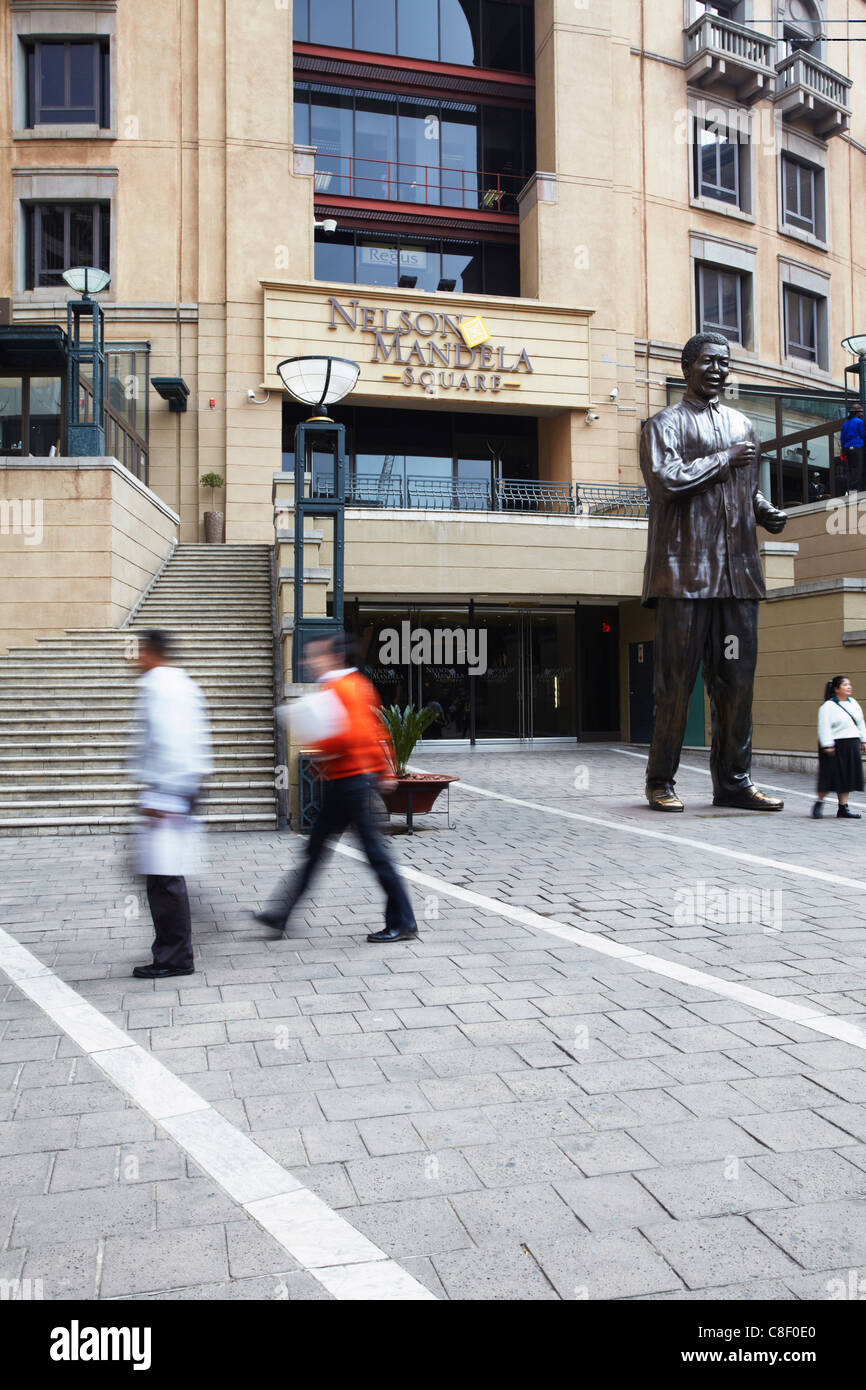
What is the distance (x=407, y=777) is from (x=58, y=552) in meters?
8.48

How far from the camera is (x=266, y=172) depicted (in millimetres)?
23625

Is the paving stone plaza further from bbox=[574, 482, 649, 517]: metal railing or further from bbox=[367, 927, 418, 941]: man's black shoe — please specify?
bbox=[574, 482, 649, 517]: metal railing

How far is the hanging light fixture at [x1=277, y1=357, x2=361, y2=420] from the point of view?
10.7m

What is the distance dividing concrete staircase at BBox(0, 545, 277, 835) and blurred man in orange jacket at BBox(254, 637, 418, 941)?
16.9 ft

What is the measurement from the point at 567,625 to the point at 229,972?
18.6m

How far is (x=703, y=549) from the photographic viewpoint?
1094 cm

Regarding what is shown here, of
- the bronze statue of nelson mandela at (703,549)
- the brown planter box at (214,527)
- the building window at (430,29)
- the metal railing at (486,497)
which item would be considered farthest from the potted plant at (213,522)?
the bronze statue of nelson mandela at (703,549)

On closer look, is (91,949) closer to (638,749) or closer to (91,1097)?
(91,1097)

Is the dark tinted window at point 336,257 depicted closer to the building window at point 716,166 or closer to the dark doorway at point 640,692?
the building window at point 716,166

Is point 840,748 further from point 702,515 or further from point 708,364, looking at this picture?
Result: point 708,364

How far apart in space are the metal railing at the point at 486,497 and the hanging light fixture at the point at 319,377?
34.0 feet

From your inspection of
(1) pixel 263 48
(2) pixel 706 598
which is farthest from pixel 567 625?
(1) pixel 263 48

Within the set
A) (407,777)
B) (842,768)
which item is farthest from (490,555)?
(407,777)

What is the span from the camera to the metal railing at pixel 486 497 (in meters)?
21.9
